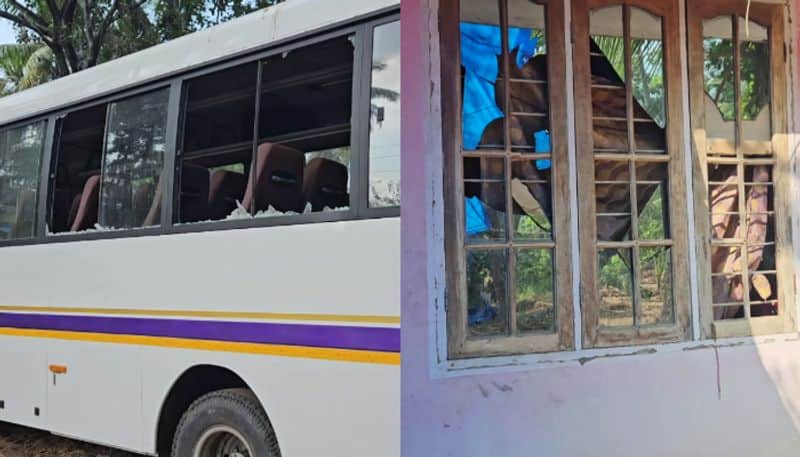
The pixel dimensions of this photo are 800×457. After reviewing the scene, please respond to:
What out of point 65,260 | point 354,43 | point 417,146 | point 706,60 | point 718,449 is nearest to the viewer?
point 417,146

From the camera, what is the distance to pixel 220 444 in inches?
155

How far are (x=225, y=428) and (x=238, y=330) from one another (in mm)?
584

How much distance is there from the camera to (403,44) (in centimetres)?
315

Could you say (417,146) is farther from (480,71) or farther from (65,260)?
(65,260)

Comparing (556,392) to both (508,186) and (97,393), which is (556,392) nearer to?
(508,186)

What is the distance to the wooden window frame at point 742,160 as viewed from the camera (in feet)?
12.3

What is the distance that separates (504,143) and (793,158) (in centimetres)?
188

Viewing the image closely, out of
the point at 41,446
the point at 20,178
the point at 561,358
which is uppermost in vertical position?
the point at 20,178

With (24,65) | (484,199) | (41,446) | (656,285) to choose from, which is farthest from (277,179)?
(24,65)

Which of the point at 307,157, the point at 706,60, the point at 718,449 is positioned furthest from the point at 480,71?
the point at 718,449

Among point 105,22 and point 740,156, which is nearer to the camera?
point 740,156

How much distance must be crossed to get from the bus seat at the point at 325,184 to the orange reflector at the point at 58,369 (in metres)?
2.44

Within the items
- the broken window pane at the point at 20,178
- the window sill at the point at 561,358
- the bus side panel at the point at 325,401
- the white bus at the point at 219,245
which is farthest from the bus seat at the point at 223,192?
the broken window pane at the point at 20,178

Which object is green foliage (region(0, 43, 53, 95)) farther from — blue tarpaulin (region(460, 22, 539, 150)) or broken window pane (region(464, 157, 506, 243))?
broken window pane (region(464, 157, 506, 243))
